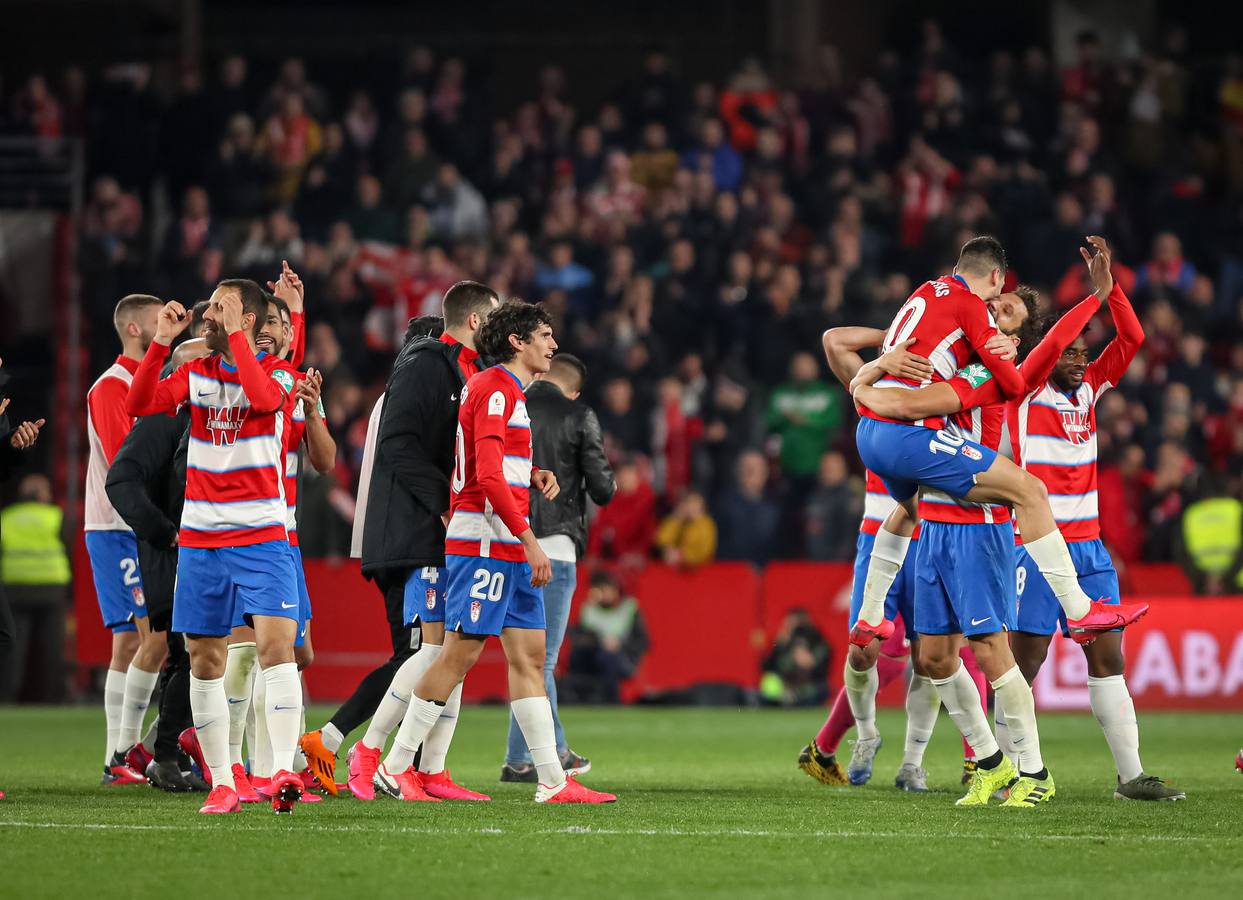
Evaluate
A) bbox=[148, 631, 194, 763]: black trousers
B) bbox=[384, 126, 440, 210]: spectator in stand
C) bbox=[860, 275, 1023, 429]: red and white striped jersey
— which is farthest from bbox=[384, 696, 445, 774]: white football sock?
bbox=[384, 126, 440, 210]: spectator in stand

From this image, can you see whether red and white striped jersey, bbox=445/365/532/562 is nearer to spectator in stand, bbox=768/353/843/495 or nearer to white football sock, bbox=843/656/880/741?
white football sock, bbox=843/656/880/741

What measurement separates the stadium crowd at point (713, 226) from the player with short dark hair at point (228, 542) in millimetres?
9976

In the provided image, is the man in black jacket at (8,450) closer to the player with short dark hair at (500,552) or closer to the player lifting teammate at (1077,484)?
the player with short dark hair at (500,552)

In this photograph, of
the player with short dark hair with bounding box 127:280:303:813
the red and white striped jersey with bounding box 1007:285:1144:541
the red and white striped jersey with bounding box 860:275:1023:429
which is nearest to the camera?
the player with short dark hair with bounding box 127:280:303:813

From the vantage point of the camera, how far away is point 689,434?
1894 cm

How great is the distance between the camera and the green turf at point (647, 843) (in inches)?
240

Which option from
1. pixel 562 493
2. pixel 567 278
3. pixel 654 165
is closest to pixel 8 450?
pixel 562 493

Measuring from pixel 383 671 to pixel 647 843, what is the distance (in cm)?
234

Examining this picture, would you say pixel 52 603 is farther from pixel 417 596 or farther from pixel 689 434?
pixel 417 596

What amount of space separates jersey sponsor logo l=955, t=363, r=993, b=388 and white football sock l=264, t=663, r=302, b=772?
325 cm

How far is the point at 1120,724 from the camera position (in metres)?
8.91

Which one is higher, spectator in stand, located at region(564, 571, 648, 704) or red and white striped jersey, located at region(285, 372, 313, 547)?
red and white striped jersey, located at region(285, 372, 313, 547)

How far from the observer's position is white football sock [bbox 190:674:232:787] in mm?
7809

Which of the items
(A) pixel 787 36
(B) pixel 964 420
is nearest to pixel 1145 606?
(B) pixel 964 420
